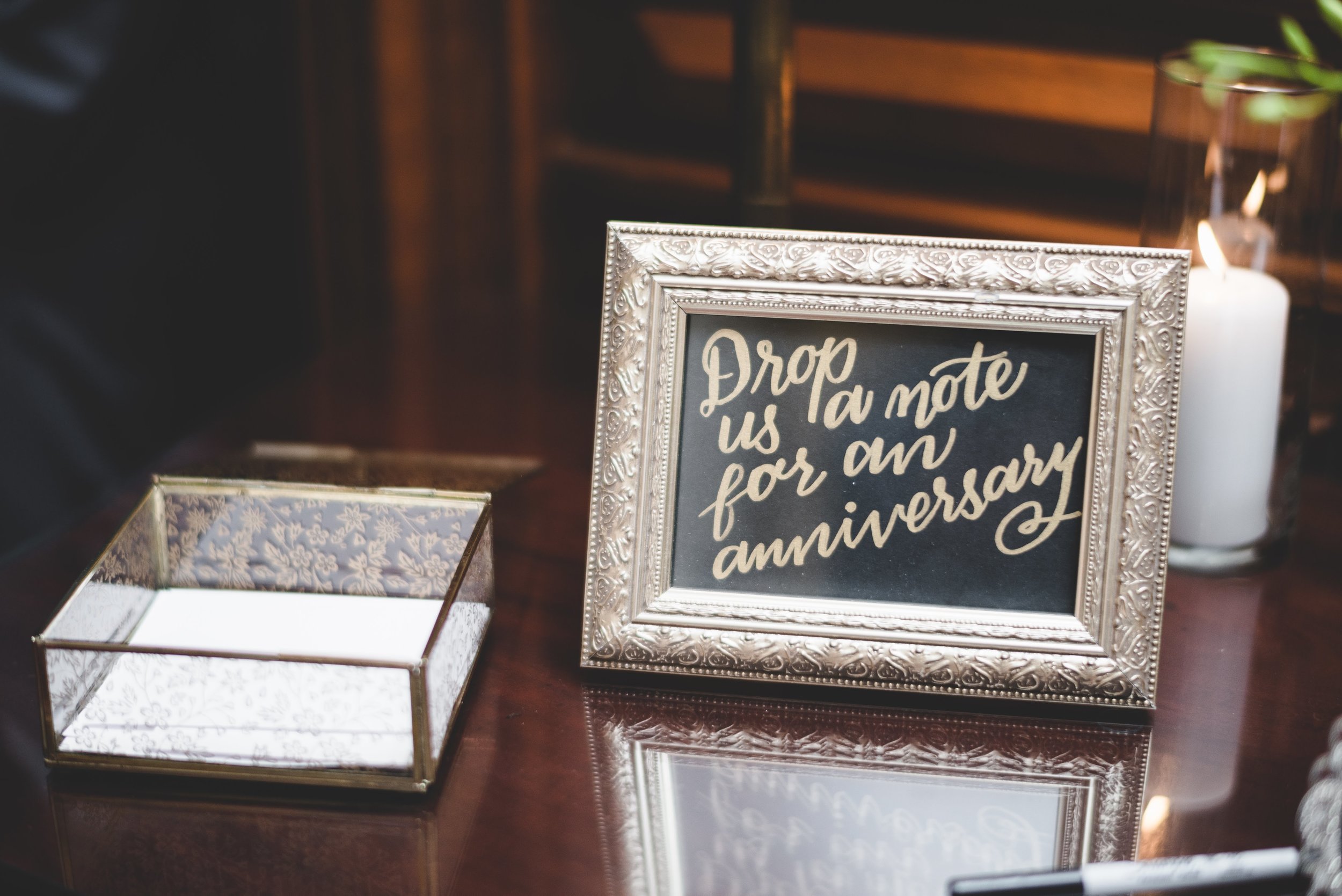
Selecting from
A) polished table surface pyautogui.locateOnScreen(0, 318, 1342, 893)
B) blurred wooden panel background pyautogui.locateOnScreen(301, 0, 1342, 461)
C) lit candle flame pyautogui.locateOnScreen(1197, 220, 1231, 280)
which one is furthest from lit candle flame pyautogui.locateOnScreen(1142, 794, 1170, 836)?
blurred wooden panel background pyautogui.locateOnScreen(301, 0, 1342, 461)

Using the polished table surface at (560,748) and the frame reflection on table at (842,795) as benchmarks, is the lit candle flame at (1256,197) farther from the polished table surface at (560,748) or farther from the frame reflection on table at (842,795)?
the frame reflection on table at (842,795)

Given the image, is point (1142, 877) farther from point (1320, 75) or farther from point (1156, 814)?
point (1320, 75)

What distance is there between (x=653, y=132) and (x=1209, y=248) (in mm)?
721

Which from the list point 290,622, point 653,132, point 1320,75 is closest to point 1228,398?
point 1320,75

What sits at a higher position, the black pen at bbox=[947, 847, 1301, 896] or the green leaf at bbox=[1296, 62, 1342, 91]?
the green leaf at bbox=[1296, 62, 1342, 91]

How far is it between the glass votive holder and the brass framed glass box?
0.44 meters

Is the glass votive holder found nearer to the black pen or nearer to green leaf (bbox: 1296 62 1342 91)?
green leaf (bbox: 1296 62 1342 91)

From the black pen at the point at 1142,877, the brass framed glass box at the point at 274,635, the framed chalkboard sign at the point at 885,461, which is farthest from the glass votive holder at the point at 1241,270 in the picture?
the brass framed glass box at the point at 274,635

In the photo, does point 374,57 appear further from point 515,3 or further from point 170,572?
point 170,572

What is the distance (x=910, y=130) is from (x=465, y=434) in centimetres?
54

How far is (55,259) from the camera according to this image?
116 cm

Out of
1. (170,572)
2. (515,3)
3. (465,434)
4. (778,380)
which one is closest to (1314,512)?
(778,380)

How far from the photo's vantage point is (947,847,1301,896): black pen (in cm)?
45

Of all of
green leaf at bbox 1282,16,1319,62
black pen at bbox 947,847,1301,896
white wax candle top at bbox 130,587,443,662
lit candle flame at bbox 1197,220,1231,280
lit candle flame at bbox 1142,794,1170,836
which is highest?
green leaf at bbox 1282,16,1319,62
